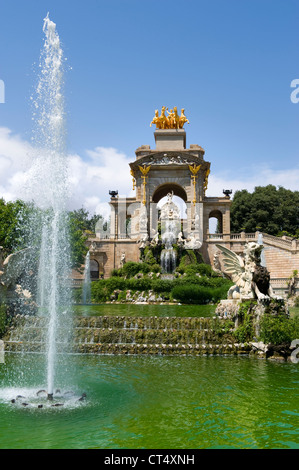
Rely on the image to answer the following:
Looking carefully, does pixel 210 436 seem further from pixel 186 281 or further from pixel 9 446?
pixel 186 281

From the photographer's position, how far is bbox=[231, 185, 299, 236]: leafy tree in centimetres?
4969

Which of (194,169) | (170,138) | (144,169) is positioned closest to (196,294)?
(194,169)

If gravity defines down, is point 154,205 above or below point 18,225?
above

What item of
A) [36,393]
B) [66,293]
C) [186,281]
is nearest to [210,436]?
[36,393]

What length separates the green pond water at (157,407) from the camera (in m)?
5.89

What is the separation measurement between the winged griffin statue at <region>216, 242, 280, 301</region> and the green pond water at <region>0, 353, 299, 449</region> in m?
2.32

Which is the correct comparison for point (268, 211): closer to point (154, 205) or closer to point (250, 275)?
point (154, 205)

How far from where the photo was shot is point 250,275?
42.2 feet

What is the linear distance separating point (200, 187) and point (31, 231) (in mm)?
17430

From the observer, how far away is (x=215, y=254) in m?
37.9

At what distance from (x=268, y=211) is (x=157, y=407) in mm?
45586

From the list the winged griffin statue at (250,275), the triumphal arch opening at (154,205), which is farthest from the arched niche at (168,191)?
the winged griffin statue at (250,275)

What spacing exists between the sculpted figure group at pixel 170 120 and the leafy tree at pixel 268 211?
13.8 m

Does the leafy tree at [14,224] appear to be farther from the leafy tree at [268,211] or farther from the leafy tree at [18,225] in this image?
the leafy tree at [268,211]
